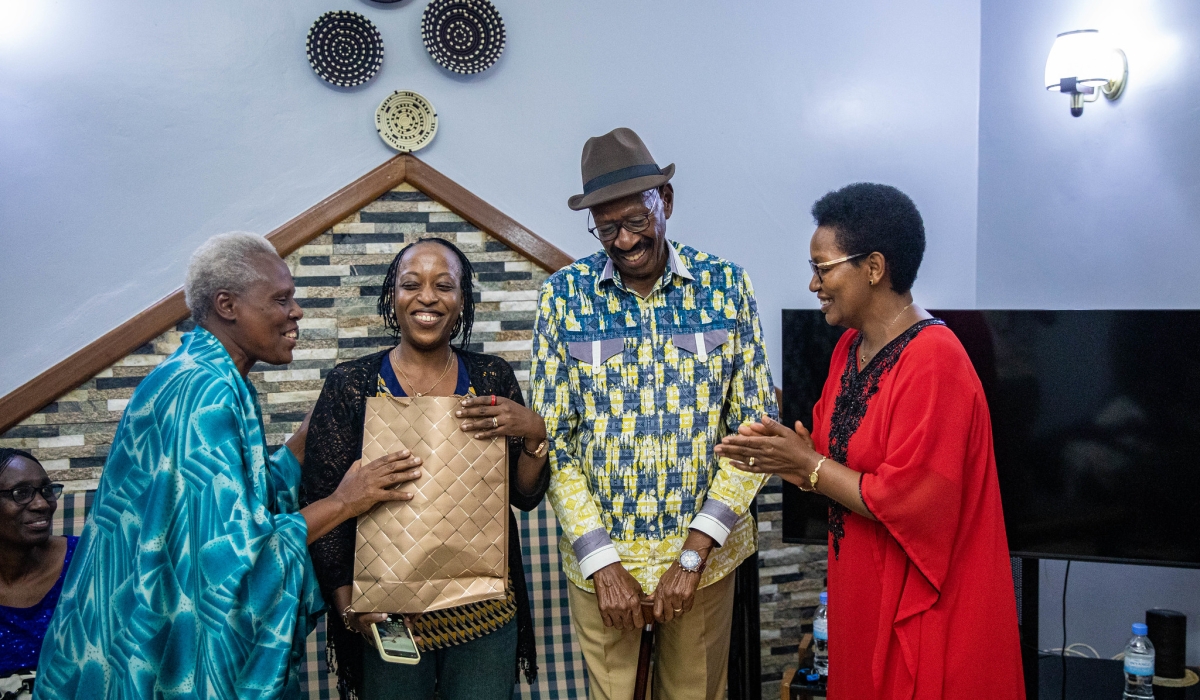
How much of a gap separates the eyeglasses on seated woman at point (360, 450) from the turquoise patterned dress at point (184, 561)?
0.26m

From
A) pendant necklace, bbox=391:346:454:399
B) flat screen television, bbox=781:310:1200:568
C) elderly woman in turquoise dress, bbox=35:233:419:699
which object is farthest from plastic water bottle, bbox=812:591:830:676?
elderly woman in turquoise dress, bbox=35:233:419:699

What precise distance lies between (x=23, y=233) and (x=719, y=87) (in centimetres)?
257

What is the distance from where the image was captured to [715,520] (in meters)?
2.07

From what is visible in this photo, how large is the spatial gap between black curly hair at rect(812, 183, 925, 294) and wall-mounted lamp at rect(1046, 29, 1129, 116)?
5.19ft

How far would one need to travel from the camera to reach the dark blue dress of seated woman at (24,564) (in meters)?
2.29

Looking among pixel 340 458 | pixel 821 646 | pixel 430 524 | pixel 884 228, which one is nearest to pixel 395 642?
pixel 430 524

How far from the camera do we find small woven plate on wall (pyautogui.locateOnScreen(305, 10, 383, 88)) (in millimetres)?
3080

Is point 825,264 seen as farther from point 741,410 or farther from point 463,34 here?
point 463,34

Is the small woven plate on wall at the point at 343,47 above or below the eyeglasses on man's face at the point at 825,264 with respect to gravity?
above

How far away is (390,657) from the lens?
183 centimetres

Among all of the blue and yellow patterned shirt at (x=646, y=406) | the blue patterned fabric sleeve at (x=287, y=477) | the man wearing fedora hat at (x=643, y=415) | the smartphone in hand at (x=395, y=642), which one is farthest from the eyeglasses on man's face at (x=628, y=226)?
the smartphone in hand at (x=395, y=642)

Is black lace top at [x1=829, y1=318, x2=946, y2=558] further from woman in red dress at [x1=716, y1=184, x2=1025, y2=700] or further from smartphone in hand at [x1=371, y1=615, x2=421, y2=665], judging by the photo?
smartphone in hand at [x1=371, y1=615, x2=421, y2=665]

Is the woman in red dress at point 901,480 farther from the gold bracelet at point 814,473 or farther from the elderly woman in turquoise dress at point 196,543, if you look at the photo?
the elderly woman in turquoise dress at point 196,543

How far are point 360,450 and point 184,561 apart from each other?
462mm
